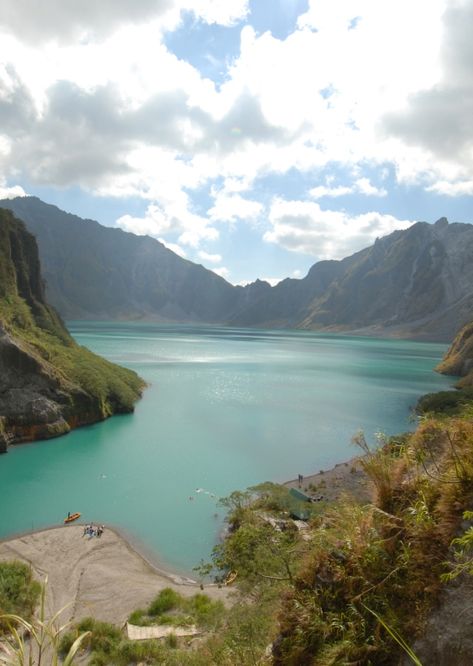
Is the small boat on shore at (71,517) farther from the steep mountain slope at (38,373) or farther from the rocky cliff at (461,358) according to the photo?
the rocky cliff at (461,358)

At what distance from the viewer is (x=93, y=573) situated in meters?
23.0

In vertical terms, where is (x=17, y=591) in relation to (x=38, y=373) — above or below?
below

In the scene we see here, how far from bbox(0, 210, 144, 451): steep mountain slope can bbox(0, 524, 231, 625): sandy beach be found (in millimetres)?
18722

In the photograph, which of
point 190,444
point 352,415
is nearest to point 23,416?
point 190,444

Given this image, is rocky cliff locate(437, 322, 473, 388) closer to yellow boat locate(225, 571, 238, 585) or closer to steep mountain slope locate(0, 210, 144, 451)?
steep mountain slope locate(0, 210, 144, 451)

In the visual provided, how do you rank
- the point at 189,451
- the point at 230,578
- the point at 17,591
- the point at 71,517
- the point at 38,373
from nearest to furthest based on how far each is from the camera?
the point at 17,591
the point at 230,578
the point at 71,517
the point at 189,451
the point at 38,373

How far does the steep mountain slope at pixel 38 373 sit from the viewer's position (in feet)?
151

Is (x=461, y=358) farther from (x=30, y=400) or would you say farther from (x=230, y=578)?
(x=230, y=578)

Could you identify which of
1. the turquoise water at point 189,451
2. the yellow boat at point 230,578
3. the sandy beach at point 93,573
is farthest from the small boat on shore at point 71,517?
the yellow boat at point 230,578

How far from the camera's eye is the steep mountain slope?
45.9 meters

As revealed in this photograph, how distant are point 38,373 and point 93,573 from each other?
102 ft

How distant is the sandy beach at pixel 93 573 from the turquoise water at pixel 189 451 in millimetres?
1742

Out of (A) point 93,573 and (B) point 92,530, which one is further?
(B) point 92,530

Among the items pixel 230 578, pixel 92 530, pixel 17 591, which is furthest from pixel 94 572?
pixel 230 578
